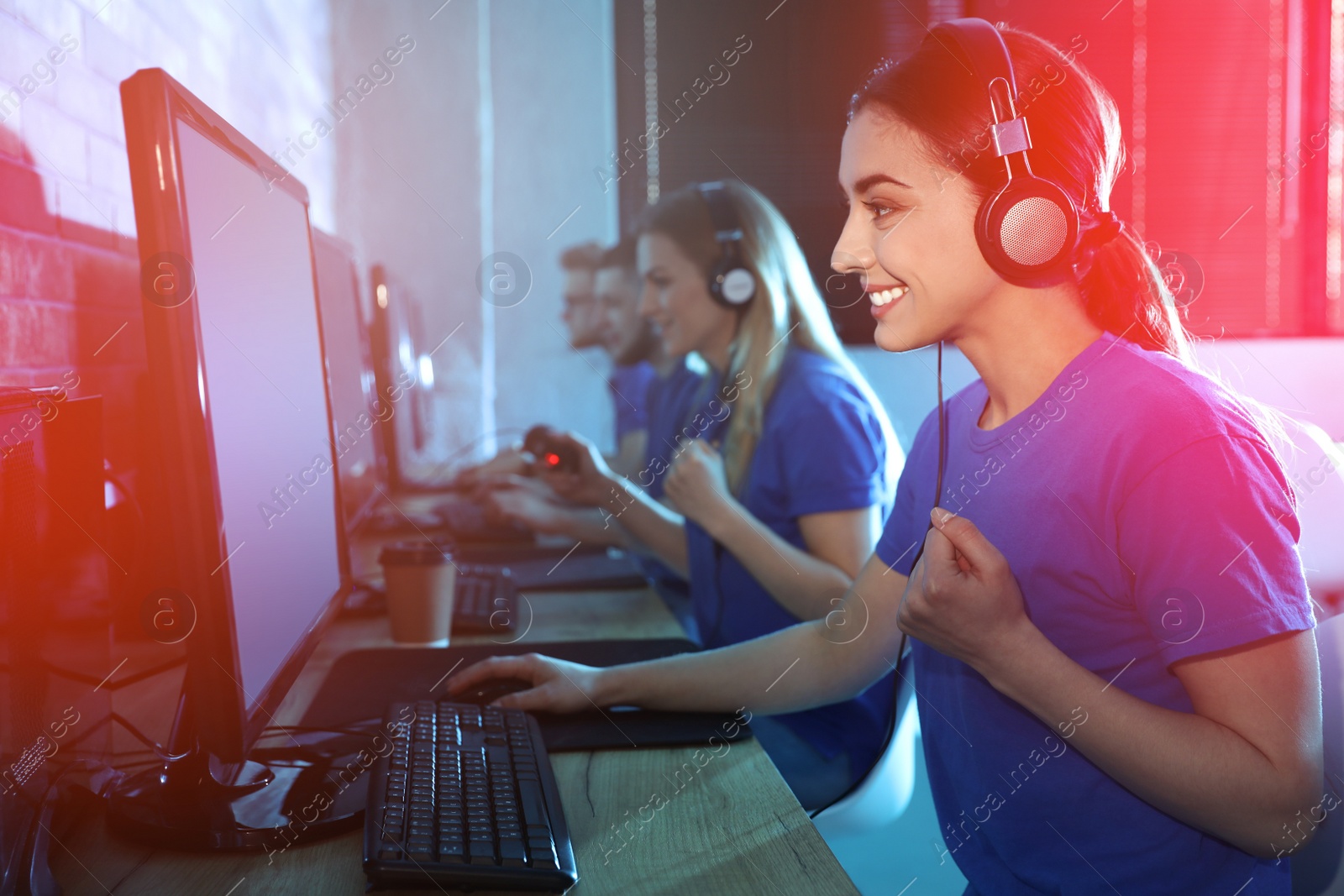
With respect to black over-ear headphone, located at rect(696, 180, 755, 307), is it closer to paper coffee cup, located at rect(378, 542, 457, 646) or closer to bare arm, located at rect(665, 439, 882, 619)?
bare arm, located at rect(665, 439, 882, 619)

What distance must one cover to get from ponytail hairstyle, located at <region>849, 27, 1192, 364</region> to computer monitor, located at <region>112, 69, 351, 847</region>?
0.62 meters

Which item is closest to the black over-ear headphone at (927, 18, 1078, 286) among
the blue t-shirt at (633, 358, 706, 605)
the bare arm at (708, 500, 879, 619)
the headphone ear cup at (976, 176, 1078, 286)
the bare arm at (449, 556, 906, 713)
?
the headphone ear cup at (976, 176, 1078, 286)

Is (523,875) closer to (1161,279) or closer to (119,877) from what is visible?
(119,877)

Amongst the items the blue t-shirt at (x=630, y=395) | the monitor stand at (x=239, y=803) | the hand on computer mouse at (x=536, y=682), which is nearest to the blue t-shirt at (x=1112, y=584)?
the hand on computer mouse at (x=536, y=682)

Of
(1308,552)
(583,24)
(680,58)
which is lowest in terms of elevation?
(1308,552)

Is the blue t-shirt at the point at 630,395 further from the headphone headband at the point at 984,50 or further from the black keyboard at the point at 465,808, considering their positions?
the black keyboard at the point at 465,808

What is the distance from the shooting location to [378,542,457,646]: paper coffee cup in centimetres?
117

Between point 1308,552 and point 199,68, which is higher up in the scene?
point 199,68

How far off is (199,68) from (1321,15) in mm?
2590

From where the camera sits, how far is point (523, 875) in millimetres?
588

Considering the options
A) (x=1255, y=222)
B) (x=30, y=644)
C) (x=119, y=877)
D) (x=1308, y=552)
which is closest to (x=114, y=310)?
(x=30, y=644)

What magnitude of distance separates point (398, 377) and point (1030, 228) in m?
1.60

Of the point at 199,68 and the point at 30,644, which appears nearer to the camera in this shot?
the point at 30,644

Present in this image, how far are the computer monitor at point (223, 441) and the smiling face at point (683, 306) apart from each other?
1.11 meters
